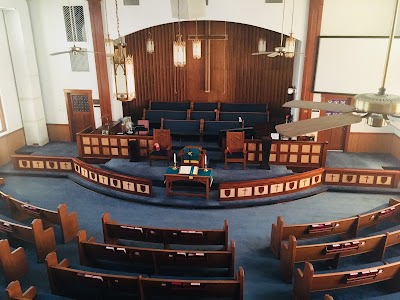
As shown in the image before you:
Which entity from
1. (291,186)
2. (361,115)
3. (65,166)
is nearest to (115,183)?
(65,166)

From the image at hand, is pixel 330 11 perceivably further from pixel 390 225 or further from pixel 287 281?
pixel 287 281

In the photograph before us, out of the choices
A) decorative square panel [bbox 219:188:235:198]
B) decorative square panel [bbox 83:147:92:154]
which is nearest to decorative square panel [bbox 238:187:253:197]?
decorative square panel [bbox 219:188:235:198]

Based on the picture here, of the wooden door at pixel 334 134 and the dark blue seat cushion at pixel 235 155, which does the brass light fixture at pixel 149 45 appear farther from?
the wooden door at pixel 334 134

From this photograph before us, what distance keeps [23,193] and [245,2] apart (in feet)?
25.2

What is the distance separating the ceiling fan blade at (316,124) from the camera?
117 inches

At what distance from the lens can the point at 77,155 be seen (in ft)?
35.3

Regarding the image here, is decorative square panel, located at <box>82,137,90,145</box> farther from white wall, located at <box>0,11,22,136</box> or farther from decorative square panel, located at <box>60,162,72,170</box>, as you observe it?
white wall, located at <box>0,11,22,136</box>

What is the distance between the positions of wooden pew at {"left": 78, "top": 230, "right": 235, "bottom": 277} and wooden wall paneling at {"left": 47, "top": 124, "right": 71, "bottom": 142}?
24.6 ft

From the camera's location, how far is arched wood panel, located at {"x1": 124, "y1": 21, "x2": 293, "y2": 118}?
1121 cm

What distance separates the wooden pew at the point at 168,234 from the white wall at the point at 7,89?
264 inches

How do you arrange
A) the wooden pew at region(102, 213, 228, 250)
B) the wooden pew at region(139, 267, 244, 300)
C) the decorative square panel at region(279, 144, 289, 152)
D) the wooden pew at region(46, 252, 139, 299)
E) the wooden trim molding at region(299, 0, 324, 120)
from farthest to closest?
the wooden trim molding at region(299, 0, 324, 120) → the decorative square panel at region(279, 144, 289, 152) → the wooden pew at region(102, 213, 228, 250) → the wooden pew at region(46, 252, 139, 299) → the wooden pew at region(139, 267, 244, 300)

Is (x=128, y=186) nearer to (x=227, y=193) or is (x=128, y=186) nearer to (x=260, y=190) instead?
(x=227, y=193)

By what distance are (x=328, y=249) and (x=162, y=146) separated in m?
5.30

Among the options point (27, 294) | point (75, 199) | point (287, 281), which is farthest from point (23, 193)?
point (287, 281)
